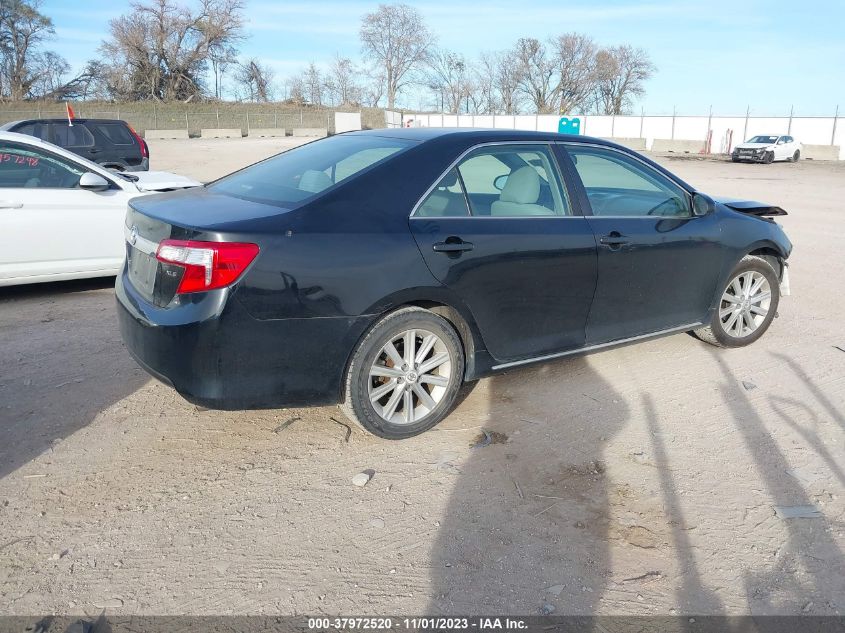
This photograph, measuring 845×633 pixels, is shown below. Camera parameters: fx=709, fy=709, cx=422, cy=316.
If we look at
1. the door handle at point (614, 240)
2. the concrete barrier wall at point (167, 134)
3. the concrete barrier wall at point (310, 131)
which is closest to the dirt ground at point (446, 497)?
the door handle at point (614, 240)

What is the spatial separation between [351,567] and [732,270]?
3.79 metres

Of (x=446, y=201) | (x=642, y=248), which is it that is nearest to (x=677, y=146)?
(x=642, y=248)

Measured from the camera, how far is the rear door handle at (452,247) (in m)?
3.73

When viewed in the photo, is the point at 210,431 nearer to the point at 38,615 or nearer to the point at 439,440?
the point at 439,440

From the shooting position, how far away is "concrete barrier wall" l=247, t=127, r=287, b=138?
182ft

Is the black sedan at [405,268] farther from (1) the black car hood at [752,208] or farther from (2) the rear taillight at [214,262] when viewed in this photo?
(1) the black car hood at [752,208]

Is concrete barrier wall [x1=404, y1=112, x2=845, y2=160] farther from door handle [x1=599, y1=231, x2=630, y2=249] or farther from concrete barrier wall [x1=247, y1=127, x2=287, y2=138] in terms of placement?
door handle [x1=599, y1=231, x2=630, y2=249]

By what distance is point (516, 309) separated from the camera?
13.4 feet

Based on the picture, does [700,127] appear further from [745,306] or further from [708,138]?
[745,306]

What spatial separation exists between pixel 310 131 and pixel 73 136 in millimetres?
47825

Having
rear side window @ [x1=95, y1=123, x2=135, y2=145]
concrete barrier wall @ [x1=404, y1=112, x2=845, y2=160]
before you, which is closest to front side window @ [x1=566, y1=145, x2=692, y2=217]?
rear side window @ [x1=95, y1=123, x2=135, y2=145]

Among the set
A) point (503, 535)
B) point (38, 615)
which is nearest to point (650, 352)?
point (503, 535)

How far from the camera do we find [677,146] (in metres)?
48.9

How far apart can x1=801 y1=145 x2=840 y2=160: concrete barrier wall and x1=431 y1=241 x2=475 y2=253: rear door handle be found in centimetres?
4536
